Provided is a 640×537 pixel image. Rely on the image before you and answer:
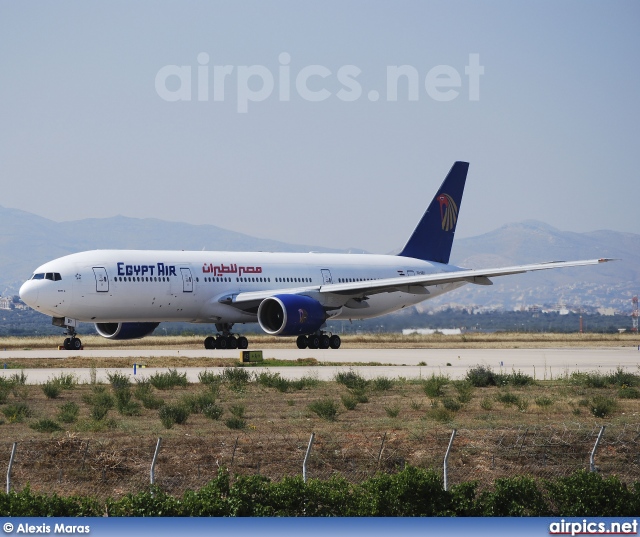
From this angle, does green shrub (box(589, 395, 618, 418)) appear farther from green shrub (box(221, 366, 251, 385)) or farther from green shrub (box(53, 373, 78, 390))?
green shrub (box(53, 373, 78, 390))

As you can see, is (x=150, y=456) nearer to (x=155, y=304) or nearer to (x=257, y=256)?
(x=155, y=304)

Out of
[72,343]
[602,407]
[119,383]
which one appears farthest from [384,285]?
[602,407]

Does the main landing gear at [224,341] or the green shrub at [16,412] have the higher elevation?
the main landing gear at [224,341]

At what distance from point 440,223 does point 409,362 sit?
59.7 feet

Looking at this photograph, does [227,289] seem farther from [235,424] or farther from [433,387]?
[235,424]

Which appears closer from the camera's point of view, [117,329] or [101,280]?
[101,280]

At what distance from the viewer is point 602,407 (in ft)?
78.1

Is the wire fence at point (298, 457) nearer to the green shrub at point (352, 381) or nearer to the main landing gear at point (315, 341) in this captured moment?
the green shrub at point (352, 381)

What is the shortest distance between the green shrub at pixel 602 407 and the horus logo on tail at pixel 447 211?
3367 cm

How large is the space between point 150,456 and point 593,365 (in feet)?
78.7

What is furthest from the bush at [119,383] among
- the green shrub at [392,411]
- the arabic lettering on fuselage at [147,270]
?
the arabic lettering on fuselage at [147,270]

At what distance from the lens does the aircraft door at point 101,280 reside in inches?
1682

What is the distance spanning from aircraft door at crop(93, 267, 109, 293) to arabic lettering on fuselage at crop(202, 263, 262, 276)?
514 cm

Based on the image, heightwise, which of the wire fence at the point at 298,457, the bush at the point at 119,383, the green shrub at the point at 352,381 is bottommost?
the wire fence at the point at 298,457
